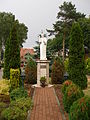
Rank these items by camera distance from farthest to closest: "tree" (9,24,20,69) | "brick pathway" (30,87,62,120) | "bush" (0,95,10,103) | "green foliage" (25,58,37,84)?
"green foliage" (25,58,37,84)
"tree" (9,24,20,69)
"bush" (0,95,10,103)
"brick pathway" (30,87,62,120)

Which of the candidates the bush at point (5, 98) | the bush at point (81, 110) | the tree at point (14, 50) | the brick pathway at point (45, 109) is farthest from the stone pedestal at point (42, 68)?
the bush at point (81, 110)

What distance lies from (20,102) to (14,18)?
4417cm

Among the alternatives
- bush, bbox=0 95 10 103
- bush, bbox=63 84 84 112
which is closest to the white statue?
bush, bbox=0 95 10 103

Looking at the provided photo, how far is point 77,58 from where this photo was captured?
1712 cm

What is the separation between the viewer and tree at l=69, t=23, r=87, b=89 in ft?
55.7

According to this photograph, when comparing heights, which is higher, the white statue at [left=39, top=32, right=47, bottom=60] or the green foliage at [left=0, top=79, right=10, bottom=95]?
the white statue at [left=39, top=32, right=47, bottom=60]

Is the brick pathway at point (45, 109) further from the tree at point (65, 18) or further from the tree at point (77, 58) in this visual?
the tree at point (65, 18)

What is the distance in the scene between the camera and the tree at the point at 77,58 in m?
17.0

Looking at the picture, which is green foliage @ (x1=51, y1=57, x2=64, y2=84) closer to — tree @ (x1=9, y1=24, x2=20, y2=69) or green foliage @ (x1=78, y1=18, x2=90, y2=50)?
→ tree @ (x1=9, y1=24, x2=20, y2=69)

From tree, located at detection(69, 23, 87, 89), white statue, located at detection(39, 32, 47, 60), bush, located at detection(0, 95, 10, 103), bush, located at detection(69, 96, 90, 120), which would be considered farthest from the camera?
white statue, located at detection(39, 32, 47, 60)

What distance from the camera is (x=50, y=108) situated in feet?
34.8

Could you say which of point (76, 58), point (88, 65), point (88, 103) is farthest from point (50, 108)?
point (88, 65)

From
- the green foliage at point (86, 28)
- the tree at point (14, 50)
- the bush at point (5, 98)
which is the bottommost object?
the bush at point (5, 98)

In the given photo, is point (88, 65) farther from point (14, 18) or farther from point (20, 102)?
point (14, 18)
